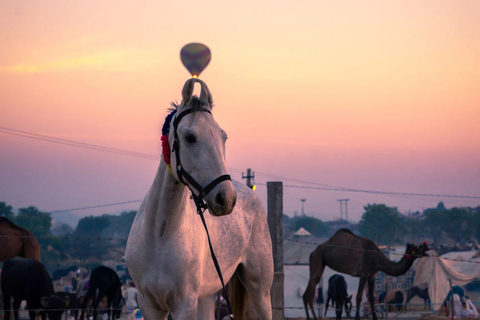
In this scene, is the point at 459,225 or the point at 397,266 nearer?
the point at 397,266

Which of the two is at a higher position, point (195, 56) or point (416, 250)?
point (195, 56)

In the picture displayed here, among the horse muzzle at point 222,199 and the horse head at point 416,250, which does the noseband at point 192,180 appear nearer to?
the horse muzzle at point 222,199

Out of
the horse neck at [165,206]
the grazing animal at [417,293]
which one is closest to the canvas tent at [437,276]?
the grazing animal at [417,293]

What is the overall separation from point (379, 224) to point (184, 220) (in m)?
169

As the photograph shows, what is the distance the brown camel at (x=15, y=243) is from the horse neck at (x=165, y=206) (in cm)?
960

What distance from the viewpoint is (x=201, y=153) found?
4195 millimetres

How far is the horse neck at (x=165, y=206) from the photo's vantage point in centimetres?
456

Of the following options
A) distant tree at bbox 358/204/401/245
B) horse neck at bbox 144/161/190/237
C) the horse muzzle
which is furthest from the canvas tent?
distant tree at bbox 358/204/401/245

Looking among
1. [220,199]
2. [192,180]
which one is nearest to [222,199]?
[220,199]

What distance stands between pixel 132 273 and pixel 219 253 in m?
0.81

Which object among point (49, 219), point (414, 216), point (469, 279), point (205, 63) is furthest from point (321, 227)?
point (205, 63)

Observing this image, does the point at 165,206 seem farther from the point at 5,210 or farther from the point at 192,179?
the point at 5,210

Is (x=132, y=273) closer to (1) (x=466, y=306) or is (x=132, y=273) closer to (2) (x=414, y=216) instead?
(1) (x=466, y=306)

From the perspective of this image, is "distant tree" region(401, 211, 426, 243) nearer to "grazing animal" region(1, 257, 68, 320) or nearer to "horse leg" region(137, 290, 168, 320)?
"grazing animal" region(1, 257, 68, 320)
